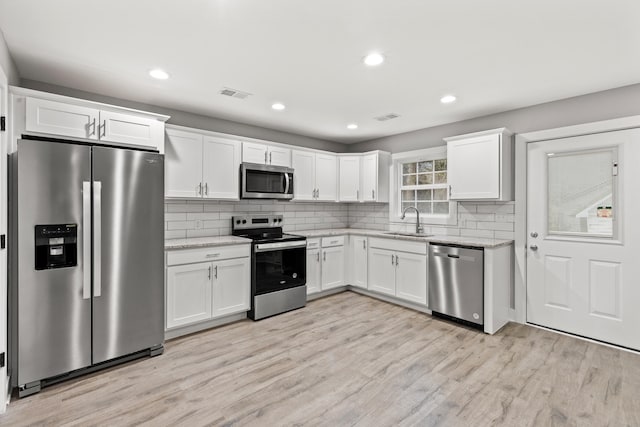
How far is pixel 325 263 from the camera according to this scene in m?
4.53

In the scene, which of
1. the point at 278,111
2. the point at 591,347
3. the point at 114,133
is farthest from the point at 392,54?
the point at 591,347

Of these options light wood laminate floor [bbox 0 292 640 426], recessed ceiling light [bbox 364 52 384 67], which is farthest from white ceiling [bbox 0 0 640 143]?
light wood laminate floor [bbox 0 292 640 426]

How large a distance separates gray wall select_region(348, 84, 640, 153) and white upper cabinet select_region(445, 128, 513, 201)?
9.3 inches

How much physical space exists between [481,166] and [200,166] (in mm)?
3156

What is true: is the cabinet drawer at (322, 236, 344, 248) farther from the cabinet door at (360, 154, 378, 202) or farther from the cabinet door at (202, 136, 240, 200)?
the cabinet door at (202, 136, 240, 200)

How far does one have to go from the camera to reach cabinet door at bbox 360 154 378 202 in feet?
16.0

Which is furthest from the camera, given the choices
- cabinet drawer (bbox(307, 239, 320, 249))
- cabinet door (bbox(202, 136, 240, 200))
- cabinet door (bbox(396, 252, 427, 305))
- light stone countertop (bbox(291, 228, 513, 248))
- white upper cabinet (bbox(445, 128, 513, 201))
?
cabinet drawer (bbox(307, 239, 320, 249))

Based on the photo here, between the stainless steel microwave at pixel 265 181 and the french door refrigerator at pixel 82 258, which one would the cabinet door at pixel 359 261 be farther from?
the french door refrigerator at pixel 82 258

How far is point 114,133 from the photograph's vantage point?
9.01ft

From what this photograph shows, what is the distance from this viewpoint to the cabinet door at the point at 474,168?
3566mm

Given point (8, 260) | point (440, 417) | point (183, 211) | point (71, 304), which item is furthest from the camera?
point (183, 211)

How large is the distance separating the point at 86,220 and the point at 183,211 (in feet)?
4.51

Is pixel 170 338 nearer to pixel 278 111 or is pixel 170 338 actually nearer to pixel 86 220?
pixel 86 220

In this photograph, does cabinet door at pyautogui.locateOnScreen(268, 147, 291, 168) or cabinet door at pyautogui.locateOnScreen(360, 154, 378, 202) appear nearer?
cabinet door at pyautogui.locateOnScreen(268, 147, 291, 168)
